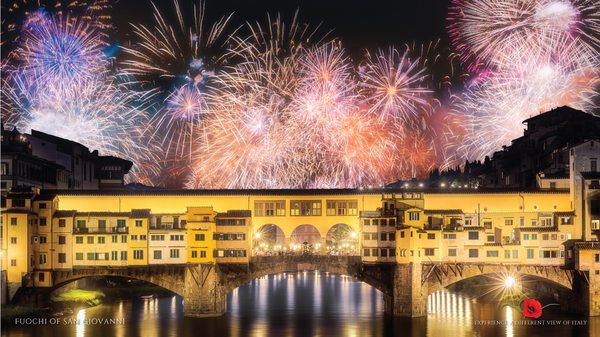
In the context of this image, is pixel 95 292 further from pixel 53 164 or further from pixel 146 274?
pixel 53 164

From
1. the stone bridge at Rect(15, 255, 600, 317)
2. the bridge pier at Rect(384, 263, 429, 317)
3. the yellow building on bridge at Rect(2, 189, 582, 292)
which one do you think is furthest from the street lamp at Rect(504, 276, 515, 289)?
the bridge pier at Rect(384, 263, 429, 317)

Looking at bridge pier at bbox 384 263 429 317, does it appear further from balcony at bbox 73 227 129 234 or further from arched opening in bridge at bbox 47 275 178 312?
arched opening in bridge at bbox 47 275 178 312

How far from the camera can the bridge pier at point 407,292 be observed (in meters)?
53.5

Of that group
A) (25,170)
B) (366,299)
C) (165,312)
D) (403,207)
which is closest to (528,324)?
(403,207)

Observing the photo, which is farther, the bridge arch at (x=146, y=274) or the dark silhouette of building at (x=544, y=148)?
the dark silhouette of building at (x=544, y=148)

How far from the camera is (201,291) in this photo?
179 feet

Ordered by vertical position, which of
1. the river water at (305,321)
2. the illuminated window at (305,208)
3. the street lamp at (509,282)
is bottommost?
the river water at (305,321)

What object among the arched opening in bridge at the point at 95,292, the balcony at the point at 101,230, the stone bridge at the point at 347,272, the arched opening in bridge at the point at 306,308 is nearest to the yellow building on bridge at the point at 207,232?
the balcony at the point at 101,230

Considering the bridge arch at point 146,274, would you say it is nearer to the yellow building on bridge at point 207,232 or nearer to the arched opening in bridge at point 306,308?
the yellow building on bridge at point 207,232

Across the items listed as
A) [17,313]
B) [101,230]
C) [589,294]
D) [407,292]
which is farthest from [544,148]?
[17,313]

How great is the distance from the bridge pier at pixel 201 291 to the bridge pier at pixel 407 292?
1054 centimetres

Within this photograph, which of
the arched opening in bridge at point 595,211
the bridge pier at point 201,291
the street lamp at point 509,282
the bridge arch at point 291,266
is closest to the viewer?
the bridge pier at point 201,291

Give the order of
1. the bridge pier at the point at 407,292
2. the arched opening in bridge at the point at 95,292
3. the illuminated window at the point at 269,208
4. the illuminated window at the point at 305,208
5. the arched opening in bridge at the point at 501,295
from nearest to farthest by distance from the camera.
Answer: the bridge pier at the point at 407,292
the arched opening in bridge at the point at 501,295
the arched opening in bridge at the point at 95,292
the illuminated window at the point at 269,208
the illuminated window at the point at 305,208

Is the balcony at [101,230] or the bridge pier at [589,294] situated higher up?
the balcony at [101,230]
